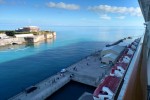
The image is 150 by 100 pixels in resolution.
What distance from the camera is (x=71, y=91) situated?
33219mm

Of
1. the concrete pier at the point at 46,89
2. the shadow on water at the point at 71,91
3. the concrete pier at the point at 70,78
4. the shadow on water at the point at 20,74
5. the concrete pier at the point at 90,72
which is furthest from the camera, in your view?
the shadow on water at the point at 20,74

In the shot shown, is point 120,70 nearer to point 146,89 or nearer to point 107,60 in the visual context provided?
point 107,60

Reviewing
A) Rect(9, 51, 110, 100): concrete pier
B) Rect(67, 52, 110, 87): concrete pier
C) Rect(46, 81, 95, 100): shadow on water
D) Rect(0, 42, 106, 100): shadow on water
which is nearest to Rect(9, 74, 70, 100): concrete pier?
Rect(9, 51, 110, 100): concrete pier

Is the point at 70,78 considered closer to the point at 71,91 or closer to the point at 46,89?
the point at 71,91

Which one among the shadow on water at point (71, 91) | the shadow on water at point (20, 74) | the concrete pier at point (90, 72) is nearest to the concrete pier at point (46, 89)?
the shadow on water at point (71, 91)

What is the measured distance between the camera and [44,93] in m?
29.0

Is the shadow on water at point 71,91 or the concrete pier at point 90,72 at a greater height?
the concrete pier at point 90,72

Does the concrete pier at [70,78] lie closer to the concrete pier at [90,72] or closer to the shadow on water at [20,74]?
the concrete pier at [90,72]

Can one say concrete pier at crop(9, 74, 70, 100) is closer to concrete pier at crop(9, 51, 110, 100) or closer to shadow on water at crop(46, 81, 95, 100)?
concrete pier at crop(9, 51, 110, 100)

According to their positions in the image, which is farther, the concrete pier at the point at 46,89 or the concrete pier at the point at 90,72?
the concrete pier at the point at 90,72

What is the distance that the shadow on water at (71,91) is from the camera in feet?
102

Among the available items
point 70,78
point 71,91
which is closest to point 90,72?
point 70,78

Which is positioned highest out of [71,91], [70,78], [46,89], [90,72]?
[90,72]

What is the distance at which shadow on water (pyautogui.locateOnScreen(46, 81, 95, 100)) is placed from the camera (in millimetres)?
30938
